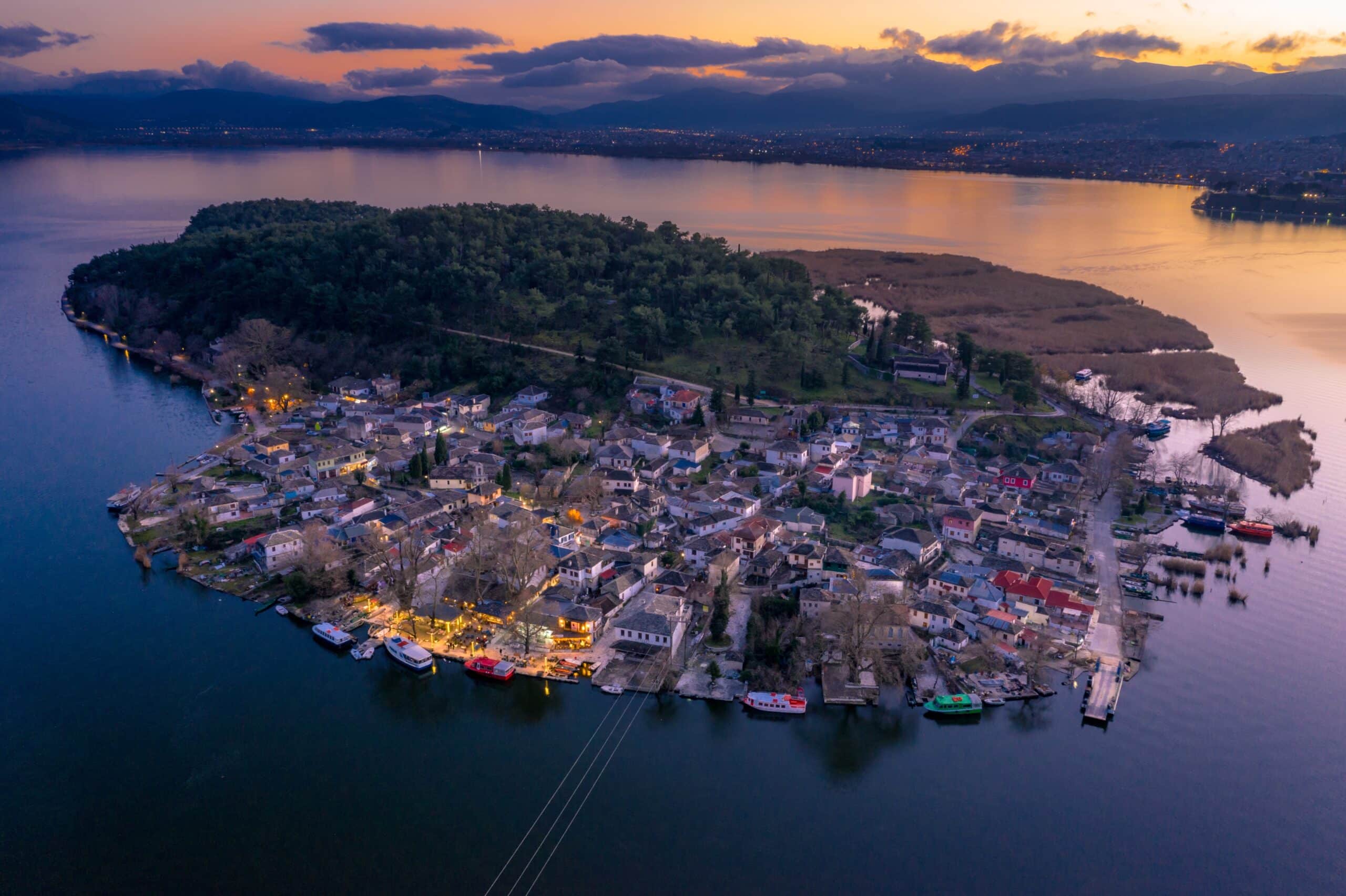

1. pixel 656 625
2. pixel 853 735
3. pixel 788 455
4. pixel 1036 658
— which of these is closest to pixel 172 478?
pixel 656 625

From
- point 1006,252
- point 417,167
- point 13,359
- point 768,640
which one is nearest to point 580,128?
point 417,167

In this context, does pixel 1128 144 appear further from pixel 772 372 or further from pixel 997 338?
pixel 772 372

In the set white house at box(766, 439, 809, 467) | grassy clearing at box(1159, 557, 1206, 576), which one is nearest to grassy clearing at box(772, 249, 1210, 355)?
white house at box(766, 439, 809, 467)

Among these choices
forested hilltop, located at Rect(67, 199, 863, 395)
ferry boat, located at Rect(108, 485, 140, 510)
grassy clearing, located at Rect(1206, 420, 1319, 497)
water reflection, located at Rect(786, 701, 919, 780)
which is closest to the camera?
water reflection, located at Rect(786, 701, 919, 780)

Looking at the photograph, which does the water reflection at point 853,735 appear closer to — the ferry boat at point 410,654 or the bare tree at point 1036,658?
the bare tree at point 1036,658

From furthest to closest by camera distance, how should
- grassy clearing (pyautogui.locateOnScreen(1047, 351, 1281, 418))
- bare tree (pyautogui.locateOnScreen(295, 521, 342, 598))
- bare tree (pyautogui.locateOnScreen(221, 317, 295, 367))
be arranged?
1. bare tree (pyautogui.locateOnScreen(221, 317, 295, 367))
2. grassy clearing (pyautogui.locateOnScreen(1047, 351, 1281, 418))
3. bare tree (pyautogui.locateOnScreen(295, 521, 342, 598))

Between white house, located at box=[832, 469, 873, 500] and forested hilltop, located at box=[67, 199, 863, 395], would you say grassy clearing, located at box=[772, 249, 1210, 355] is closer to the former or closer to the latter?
forested hilltop, located at box=[67, 199, 863, 395]
